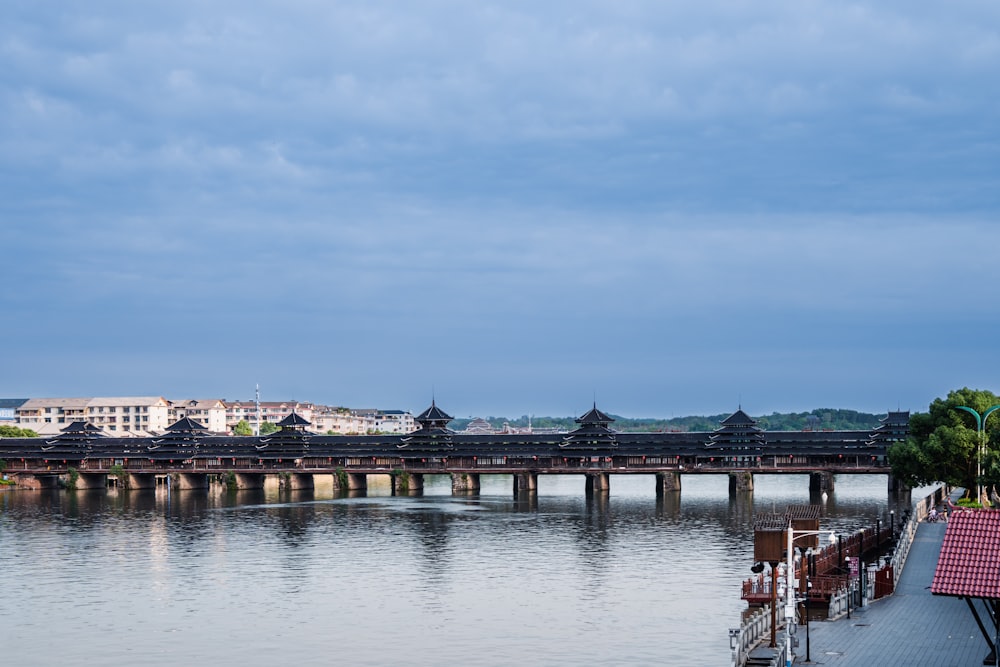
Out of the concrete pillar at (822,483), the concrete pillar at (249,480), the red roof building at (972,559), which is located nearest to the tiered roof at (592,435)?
the concrete pillar at (822,483)

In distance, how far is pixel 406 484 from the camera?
139000 millimetres

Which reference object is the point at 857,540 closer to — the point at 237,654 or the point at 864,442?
the point at 237,654

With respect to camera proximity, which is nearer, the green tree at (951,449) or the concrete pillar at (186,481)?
the green tree at (951,449)

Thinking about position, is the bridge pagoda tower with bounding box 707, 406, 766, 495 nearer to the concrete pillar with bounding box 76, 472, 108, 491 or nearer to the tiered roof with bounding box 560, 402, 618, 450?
the tiered roof with bounding box 560, 402, 618, 450

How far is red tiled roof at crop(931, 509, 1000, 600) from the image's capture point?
95.9ft

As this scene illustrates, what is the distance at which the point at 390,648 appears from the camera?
45.9 meters

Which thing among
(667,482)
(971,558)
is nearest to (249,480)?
(667,482)

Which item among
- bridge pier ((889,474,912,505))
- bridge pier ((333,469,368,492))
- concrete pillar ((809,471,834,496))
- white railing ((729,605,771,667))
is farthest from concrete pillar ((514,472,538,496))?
white railing ((729,605,771,667))

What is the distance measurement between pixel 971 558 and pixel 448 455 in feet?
362

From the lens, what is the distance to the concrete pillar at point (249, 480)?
146275 mm

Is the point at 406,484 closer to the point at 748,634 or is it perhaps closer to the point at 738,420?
the point at 738,420

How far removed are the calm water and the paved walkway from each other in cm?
496

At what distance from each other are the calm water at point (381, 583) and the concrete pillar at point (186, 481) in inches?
1232

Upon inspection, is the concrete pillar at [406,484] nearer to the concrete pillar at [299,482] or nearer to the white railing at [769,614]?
the concrete pillar at [299,482]
